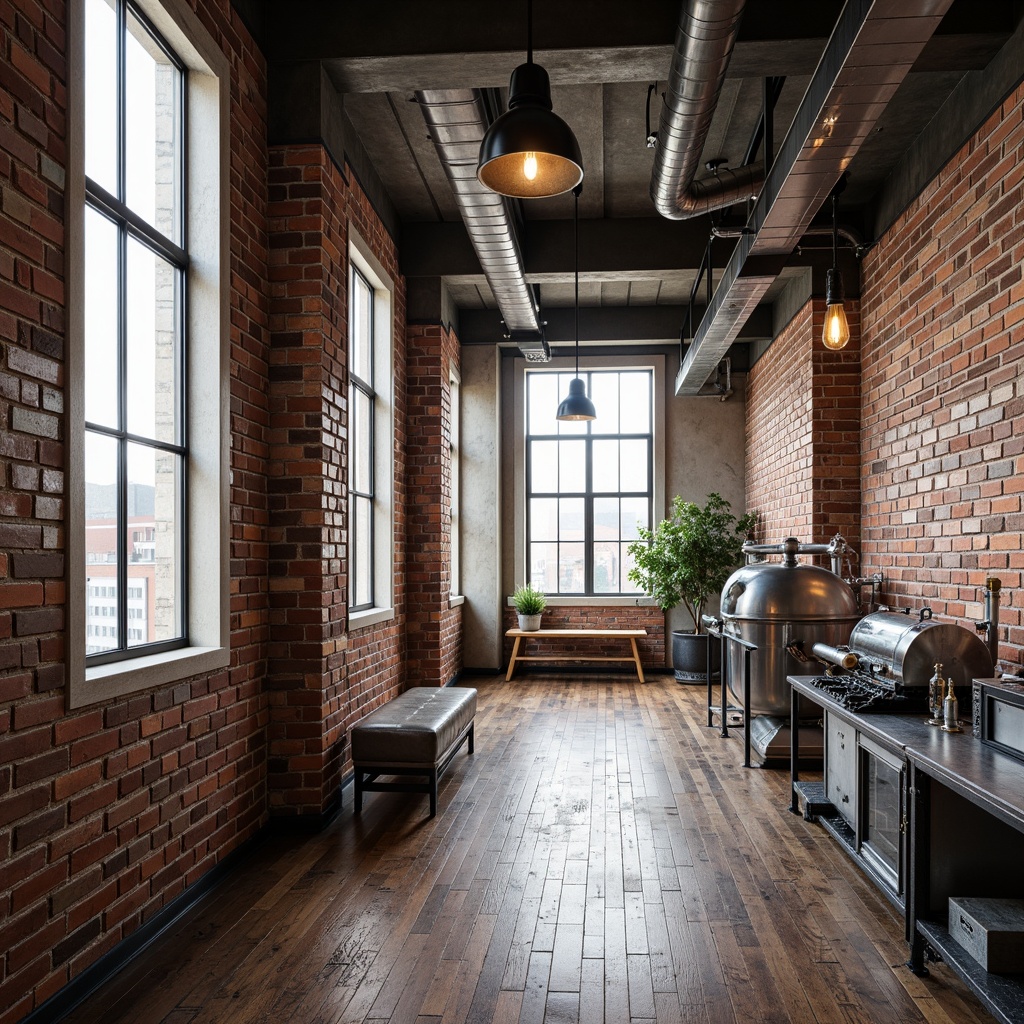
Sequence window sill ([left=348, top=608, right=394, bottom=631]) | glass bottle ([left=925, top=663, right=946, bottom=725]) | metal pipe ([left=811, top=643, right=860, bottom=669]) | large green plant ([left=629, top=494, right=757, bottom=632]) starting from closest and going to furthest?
glass bottle ([left=925, top=663, right=946, bottom=725])
metal pipe ([left=811, top=643, right=860, bottom=669])
window sill ([left=348, top=608, right=394, bottom=631])
large green plant ([left=629, top=494, right=757, bottom=632])

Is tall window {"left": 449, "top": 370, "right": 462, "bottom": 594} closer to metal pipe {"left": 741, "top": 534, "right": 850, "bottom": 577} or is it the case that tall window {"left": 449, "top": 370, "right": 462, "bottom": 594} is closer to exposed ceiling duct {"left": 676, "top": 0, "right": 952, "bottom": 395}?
metal pipe {"left": 741, "top": 534, "right": 850, "bottom": 577}

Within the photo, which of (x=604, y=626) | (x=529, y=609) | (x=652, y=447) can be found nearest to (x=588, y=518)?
(x=652, y=447)

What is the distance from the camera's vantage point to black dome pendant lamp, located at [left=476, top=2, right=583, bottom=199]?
2.89 metres

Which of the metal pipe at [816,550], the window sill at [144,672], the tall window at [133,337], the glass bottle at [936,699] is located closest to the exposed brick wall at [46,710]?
the window sill at [144,672]

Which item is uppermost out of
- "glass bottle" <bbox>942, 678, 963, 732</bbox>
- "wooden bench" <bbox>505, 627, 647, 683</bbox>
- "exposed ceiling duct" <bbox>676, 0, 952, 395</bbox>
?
"exposed ceiling duct" <bbox>676, 0, 952, 395</bbox>

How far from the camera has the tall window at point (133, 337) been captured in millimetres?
2787

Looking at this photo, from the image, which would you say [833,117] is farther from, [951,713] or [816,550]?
[816,550]

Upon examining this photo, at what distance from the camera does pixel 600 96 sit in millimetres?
4793

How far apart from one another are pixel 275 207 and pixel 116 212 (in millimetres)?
1279

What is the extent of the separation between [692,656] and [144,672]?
668 cm

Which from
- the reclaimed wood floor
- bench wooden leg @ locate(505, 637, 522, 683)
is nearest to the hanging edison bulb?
the reclaimed wood floor

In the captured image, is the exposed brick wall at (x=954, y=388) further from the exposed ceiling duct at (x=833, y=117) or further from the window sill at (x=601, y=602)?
the window sill at (x=601, y=602)

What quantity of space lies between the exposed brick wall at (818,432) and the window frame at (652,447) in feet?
7.42

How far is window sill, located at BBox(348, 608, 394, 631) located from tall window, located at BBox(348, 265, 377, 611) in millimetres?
126
